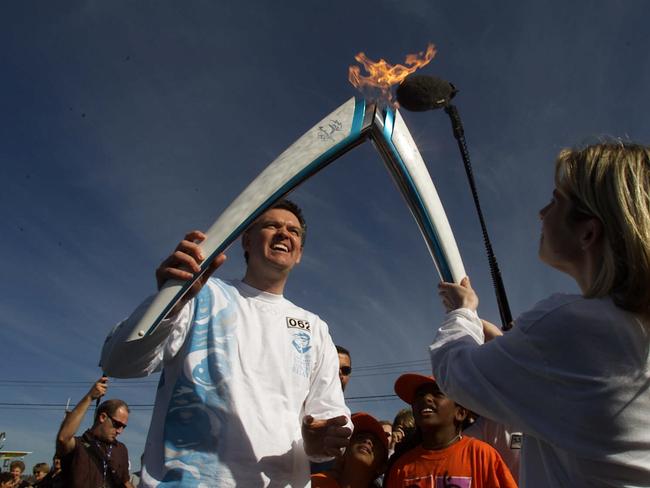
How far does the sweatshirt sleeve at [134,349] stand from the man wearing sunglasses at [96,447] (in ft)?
11.8

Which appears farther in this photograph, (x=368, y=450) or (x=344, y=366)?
(x=344, y=366)

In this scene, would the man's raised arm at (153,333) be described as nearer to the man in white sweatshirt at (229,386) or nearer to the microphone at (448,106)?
the man in white sweatshirt at (229,386)

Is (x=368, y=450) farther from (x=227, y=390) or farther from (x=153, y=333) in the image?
(x=153, y=333)

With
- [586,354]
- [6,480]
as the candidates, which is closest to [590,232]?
[586,354]

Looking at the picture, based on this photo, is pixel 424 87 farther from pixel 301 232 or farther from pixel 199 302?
pixel 199 302

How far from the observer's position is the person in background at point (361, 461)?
3.63 meters

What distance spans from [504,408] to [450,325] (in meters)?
0.47

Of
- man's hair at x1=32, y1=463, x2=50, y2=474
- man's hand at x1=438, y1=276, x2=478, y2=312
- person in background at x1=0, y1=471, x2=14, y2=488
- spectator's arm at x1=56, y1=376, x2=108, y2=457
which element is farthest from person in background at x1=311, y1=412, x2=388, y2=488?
man's hair at x1=32, y1=463, x2=50, y2=474

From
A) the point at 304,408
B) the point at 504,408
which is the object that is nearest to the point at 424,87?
the point at 304,408

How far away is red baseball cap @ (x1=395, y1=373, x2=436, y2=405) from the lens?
3.82m

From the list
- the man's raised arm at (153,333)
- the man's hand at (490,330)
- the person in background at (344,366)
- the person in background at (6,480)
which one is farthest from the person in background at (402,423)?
the person in background at (6,480)

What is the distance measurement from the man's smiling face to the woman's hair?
1381 millimetres

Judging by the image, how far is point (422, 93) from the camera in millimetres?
3359

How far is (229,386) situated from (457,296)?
40.5 inches
